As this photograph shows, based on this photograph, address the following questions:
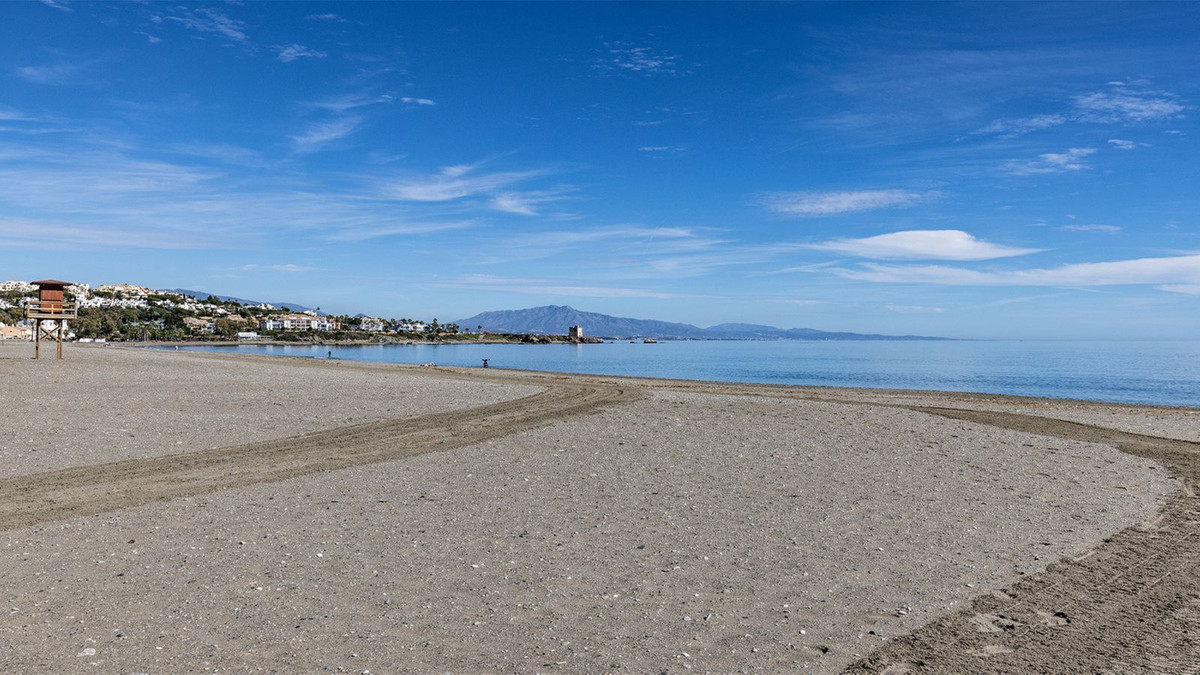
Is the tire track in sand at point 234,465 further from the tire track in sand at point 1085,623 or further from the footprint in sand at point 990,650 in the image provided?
A: the footprint in sand at point 990,650

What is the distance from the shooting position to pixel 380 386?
3247 centimetres

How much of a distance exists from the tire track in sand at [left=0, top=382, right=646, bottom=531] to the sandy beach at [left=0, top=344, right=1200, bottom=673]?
4.2 inches

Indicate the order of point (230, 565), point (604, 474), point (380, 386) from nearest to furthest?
point (230, 565) < point (604, 474) < point (380, 386)

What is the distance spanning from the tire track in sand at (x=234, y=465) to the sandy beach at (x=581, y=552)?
0.11 m

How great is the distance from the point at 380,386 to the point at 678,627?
2846 centimetres

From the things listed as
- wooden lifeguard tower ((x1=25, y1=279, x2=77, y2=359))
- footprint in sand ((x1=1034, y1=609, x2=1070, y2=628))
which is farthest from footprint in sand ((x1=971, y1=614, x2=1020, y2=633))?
wooden lifeguard tower ((x1=25, y1=279, x2=77, y2=359))

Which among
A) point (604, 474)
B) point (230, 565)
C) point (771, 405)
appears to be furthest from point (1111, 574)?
point (771, 405)

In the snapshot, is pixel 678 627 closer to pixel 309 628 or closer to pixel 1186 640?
pixel 309 628

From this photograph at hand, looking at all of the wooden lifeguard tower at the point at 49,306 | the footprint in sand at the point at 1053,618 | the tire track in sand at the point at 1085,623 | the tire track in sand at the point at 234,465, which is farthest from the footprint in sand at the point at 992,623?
the wooden lifeguard tower at the point at 49,306

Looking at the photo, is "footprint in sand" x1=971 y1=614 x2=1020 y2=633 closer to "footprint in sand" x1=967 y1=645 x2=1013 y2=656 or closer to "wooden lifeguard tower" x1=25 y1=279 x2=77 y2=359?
"footprint in sand" x1=967 y1=645 x2=1013 y2=656

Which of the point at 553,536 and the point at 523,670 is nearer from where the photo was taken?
the point at 523,670

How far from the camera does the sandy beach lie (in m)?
5.77

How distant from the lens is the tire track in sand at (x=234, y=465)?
1023 cm

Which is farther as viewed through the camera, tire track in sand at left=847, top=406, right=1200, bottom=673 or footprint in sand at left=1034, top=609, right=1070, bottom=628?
footprint in sand at left=1034, top=609, right=1070, bottom=628
